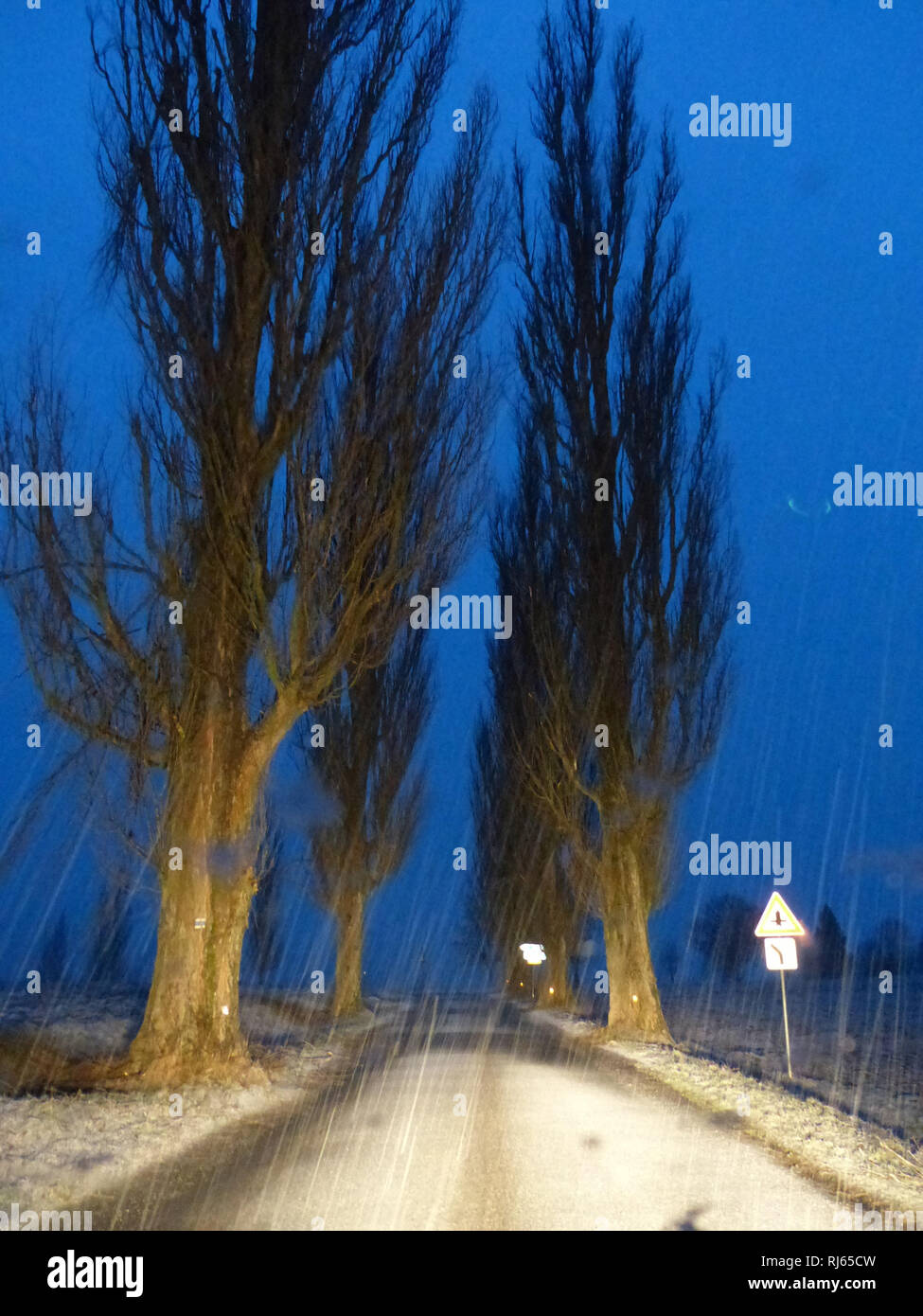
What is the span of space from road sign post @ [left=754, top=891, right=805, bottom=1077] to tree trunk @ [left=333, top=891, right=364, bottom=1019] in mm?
17282

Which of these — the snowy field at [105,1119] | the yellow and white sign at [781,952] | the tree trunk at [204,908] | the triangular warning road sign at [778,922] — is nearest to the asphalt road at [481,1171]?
the snowy field at [105,1119]

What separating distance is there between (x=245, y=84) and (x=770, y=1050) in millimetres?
19455

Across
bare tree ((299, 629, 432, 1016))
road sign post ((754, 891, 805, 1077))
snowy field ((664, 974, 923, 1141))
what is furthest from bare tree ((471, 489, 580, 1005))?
road sign post ((754, 891, 805, 1077))

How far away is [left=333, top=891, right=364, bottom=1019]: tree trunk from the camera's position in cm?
2725

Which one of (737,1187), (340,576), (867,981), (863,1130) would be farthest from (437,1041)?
(867,981)

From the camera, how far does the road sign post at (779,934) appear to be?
11.7 m

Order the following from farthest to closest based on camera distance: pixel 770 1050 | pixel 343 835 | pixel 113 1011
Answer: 1. pixel 343 835
2. pixel 113 1011
3. pixel 770 1050

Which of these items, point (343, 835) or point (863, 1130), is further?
point (343, 835)

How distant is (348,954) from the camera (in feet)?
93.5

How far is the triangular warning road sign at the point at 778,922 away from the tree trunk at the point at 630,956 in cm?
795

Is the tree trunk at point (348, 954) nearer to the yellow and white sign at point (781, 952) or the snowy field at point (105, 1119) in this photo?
the snowy field at point (105, 1119)

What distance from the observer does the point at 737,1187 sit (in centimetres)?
600

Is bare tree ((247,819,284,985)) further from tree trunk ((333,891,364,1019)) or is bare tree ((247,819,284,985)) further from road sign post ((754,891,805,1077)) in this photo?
road sign post ((754,891,805,1077))
